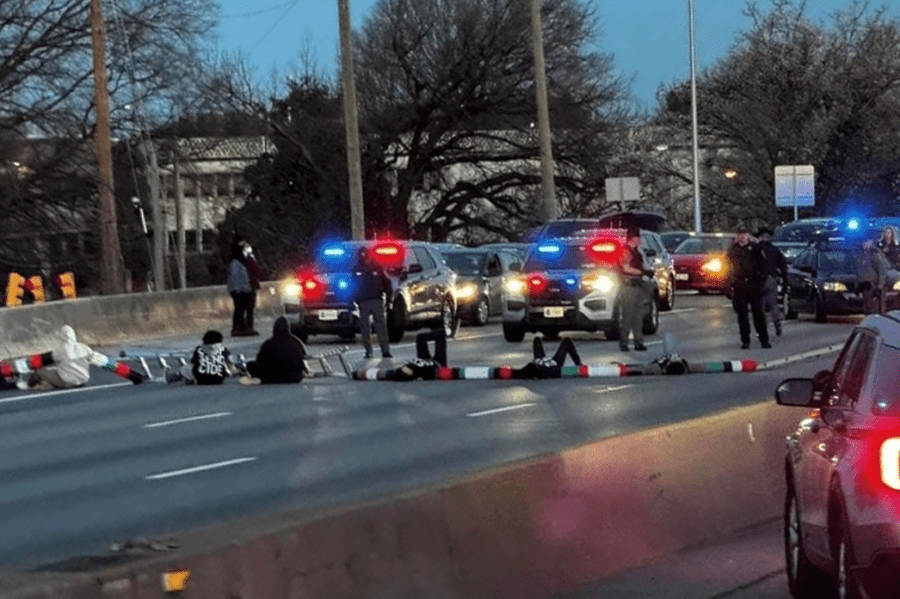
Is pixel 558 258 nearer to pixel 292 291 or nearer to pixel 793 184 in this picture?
pixel 292 291

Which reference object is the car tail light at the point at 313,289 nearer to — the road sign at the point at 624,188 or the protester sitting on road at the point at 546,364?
the protester sitting on road at the point at 546,364

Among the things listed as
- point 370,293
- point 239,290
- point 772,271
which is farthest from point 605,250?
point 239,290

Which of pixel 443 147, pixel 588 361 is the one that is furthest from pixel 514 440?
pixel 443 147

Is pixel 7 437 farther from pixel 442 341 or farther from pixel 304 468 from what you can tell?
pixel 442 341

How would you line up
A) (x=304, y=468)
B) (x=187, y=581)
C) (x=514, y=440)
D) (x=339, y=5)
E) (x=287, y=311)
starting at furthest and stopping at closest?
(x=339, y=5) → (x=287, y=311) → (x=514, y=440) → (x=304, y=468) → (x=187, y=581)

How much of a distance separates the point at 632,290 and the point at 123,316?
10305 millimetres

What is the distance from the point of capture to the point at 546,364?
23469mm

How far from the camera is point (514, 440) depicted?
17.3 metres

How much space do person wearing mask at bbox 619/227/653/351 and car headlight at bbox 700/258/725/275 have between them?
1756 cm

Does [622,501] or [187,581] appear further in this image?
[622,501]

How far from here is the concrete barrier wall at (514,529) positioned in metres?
6.23

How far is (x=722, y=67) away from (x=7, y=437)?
65.6 meters

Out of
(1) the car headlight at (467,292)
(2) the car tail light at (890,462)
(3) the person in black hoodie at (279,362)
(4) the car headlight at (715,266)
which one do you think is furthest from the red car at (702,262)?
(2) the car tail light at (890,462)

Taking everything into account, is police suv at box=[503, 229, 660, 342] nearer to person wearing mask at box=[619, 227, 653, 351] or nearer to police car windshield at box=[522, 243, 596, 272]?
police car windshield at box=[522, 243, 596, 272]
